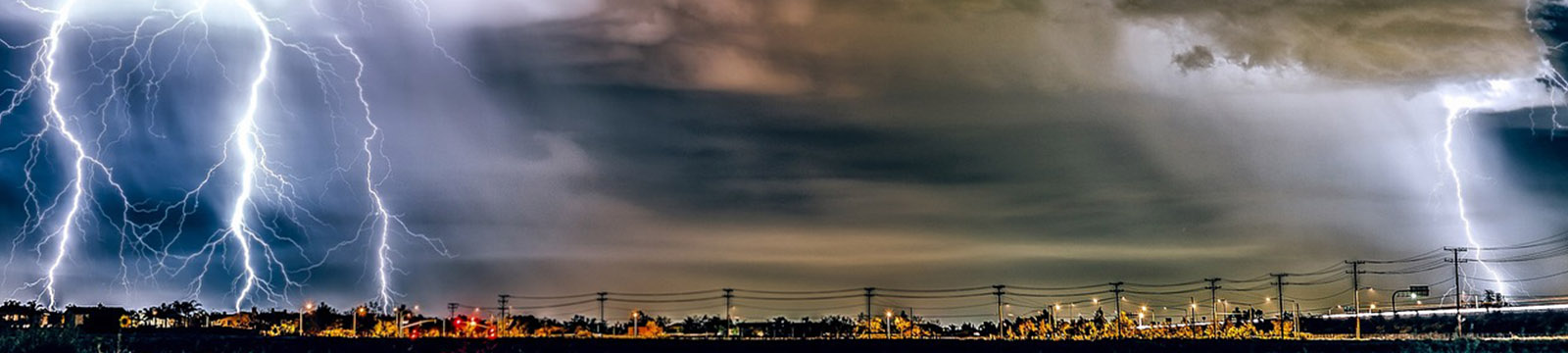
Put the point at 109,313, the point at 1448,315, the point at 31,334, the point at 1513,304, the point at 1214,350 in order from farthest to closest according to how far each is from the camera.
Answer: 1. the point at 1448,315
2. the point at 1513,304
3. the point at 109,313
4. the point at 1214,350
5. the point at 31,334

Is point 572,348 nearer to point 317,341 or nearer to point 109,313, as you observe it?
point 317,341

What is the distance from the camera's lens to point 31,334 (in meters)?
50.9

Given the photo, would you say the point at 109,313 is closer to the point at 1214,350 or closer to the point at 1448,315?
the point at 1214,350

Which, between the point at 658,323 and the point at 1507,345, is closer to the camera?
the point at 1507,345

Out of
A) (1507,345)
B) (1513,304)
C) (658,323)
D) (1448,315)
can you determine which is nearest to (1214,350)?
(1507,345)

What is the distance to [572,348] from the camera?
86.7 metres

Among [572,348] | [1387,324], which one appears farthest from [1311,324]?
[572,348]

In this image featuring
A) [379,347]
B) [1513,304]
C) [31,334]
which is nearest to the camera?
[31,334]

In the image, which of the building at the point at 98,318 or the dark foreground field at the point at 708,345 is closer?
the dark foreground field at the point at 708,345

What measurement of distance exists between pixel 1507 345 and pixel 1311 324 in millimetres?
112679

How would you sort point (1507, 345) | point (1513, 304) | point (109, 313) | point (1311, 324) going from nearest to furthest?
point (1507, 345), point (109, 313), point (1513, 304), point (1311, 324)

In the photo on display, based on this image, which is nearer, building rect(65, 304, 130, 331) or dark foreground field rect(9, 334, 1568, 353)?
dark foreground field rect(9, 334, 1568, 353)

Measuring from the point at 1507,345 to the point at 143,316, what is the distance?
12472cm

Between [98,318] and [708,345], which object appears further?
[98,318]
